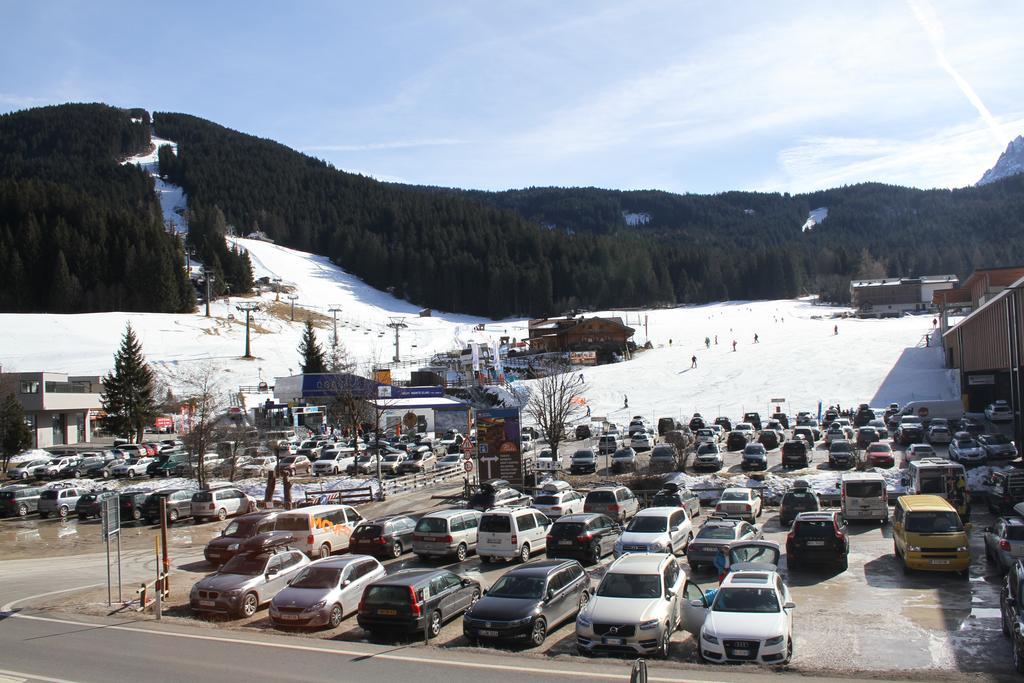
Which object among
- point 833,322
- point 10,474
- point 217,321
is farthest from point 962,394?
point 217,321

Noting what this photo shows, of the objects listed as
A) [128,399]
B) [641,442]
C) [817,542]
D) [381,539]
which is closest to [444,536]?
[381,539]

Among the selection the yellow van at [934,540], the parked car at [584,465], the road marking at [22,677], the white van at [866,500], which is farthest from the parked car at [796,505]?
the road marking at [22,677]

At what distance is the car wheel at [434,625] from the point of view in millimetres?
13852

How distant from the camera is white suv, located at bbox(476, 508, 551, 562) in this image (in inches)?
782

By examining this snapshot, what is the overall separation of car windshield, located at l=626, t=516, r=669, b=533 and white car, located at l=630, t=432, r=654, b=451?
25.8 m

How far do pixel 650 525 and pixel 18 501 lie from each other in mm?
27990

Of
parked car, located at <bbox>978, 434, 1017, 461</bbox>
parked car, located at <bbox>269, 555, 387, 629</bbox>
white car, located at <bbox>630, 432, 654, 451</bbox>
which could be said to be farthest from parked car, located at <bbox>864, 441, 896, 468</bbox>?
parked car, located at <bbox>269, 555, 387, 629</bbox>

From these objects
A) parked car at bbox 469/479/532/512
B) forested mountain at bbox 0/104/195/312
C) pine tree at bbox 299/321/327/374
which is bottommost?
parked car at bbox 469/479/532/512

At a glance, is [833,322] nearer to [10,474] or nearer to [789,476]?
[789,476]

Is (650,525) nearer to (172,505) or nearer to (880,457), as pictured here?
(172,505)

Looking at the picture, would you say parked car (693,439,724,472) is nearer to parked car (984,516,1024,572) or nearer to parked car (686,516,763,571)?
parked car (686,516,763,571)

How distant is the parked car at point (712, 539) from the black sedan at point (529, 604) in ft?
14.1

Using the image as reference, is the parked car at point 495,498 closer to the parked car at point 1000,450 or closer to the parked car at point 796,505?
the parked car at point 796,505

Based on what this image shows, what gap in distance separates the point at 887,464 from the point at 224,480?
31644 millimetres
